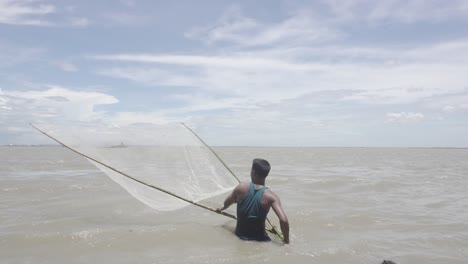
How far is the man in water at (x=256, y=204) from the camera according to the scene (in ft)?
15.7

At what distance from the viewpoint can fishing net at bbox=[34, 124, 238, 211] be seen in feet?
19.0

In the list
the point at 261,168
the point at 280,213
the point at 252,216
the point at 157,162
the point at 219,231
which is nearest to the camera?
the point at 280,213

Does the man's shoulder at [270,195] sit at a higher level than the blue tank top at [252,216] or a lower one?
higher

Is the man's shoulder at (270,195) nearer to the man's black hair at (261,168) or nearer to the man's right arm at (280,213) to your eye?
the man's right arm at (280,213)

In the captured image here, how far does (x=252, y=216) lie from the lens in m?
4.95

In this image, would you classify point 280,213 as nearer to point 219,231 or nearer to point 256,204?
point 256,204

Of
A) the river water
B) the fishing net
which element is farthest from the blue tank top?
the fishing net

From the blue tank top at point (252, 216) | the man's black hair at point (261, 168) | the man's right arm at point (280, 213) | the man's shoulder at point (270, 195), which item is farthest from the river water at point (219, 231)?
the man's black hair at point (261, 168)

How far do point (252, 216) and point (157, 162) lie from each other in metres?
2.34

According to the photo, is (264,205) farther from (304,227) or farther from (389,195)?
(389,195)

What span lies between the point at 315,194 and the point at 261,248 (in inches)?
253

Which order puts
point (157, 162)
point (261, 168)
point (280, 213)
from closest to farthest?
point (280, 213)
point (261, 168)
point (157, 162)

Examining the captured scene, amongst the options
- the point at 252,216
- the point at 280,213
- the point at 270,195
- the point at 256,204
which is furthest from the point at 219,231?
the point at 280,213

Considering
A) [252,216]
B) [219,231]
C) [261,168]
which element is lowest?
[219,231]
